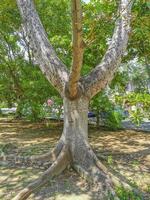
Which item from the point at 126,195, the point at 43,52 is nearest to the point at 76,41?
the point at 43,52

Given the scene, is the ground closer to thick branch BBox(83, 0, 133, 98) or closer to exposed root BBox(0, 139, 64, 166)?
exposed root BBox(0, 139, 64, 166)

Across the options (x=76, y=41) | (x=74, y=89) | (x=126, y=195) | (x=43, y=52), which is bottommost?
(x=126, y=195)

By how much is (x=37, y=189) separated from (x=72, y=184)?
78 centimetres

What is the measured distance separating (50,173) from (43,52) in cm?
275

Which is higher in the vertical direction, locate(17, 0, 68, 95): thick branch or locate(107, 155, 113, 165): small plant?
locate(17, 0, 68, 95): thick branch

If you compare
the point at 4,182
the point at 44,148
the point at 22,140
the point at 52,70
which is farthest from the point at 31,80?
the point at 4,182

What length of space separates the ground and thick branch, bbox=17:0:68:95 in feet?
6.77

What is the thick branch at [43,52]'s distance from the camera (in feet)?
24.3

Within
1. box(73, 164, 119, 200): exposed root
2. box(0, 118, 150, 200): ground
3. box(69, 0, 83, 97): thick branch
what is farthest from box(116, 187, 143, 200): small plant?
box(69, 0, 83, 97): thick branch

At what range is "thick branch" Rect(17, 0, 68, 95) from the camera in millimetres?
7422

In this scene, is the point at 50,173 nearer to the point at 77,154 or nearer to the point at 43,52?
the point at 77,154

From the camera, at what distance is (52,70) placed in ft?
24.4

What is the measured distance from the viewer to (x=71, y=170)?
7.12 m

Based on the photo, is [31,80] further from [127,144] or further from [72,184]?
[72,184]
